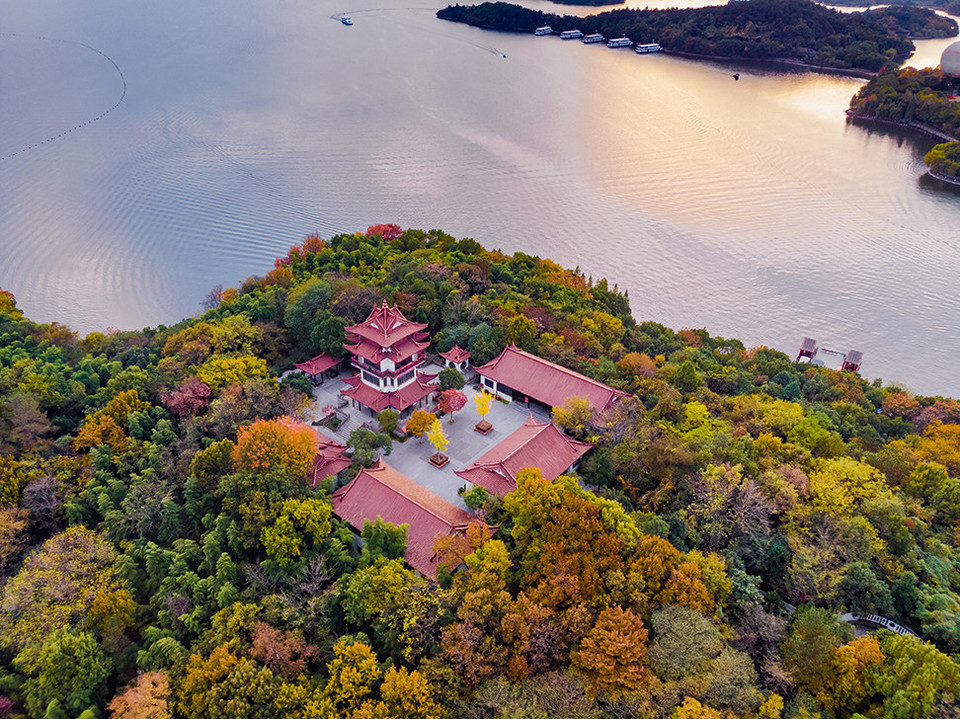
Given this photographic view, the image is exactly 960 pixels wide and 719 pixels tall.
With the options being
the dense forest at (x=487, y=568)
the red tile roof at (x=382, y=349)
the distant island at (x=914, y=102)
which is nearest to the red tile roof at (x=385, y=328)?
the red tile roof at (x=382, y=349)

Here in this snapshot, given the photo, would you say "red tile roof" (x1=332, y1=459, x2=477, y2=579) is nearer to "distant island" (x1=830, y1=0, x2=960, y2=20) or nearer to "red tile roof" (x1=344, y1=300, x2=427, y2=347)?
"red tile roof" (x1=344, y1=300, x2=427, y2=347)

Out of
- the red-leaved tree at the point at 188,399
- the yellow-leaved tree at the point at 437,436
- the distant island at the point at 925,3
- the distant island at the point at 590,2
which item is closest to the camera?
the yellow-leaved tree at the point at 437,436

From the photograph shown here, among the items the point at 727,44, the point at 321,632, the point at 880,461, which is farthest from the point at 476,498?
the point at 727,44

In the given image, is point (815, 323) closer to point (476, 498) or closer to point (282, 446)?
point (476, 498)

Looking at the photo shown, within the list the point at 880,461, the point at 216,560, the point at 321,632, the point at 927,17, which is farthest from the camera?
the point at 927,17

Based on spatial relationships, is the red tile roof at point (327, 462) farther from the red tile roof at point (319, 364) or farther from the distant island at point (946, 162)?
the distant island at point (946, 162)

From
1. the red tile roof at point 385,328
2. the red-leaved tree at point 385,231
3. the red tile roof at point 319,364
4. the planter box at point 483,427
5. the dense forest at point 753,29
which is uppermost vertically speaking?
the dense forest at point 753,29

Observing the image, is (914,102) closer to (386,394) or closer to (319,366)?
(386,394)
